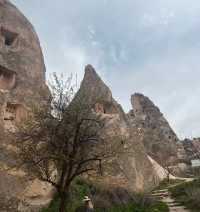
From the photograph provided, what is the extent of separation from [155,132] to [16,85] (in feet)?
89.5

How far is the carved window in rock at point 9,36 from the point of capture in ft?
91.0

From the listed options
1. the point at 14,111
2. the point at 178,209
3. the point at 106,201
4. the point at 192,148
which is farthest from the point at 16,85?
the point at 192,148

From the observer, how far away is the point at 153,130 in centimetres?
4691

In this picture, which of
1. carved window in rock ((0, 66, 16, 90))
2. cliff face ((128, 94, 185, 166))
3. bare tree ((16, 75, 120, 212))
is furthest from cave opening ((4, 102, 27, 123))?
cliff face ((128, 94, 185, 166))

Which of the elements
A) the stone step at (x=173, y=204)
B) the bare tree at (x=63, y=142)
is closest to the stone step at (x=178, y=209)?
the stone step at (x=173, y=204)

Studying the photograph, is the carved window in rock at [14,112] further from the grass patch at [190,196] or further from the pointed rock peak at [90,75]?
the grass patch at [190,196]

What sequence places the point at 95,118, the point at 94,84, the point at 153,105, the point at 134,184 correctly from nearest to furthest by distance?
the point at 95,118 → the point at 134,184 → the point at 94,84 → the point at 153,105

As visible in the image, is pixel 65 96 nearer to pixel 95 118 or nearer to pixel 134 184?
pixel 95 118

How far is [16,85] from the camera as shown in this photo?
24891mm

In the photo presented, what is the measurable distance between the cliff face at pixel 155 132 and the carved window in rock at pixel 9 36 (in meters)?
19.6

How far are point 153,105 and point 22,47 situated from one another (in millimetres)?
28996

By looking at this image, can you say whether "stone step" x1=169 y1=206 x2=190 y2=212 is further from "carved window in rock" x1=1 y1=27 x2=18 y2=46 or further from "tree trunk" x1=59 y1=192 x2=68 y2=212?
"carved window in rock" x1=1 y1=27 x2=18 y2=46

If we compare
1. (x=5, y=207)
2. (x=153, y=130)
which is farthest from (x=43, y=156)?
(x=153, y=130)

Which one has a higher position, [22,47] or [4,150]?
[22,47]
